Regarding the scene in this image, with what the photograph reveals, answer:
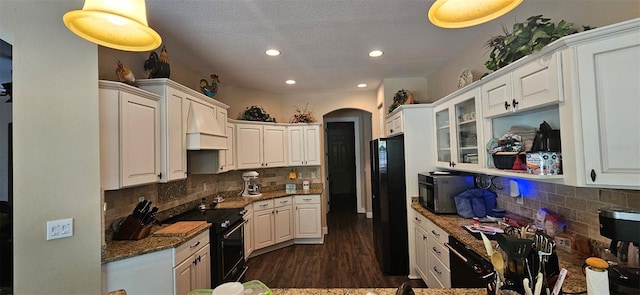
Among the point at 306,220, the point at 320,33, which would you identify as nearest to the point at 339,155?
the point at 306,220

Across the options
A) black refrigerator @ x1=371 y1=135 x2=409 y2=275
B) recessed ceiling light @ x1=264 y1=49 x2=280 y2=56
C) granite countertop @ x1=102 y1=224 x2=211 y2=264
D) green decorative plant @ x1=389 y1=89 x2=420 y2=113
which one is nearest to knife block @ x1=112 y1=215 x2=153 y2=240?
granite countertop @ x1=102 y1=224 x2=211 y2=264

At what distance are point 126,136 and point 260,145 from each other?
235 centimetres

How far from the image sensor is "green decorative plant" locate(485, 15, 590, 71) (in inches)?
55.3

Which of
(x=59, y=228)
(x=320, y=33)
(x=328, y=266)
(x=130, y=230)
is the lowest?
(x=328, y=266)

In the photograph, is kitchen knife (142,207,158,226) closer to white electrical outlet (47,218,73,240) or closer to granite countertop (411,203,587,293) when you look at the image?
white electrical outlet (47,218,73,240)

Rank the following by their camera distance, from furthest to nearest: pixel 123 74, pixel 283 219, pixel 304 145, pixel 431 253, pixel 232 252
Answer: pixel 304 145 < pixel 283 219 < pixel 232 252 < pixel 431 253 < pixel 123 74

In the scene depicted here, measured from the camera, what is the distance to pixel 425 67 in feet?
11.5

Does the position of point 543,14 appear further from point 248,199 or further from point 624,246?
point 248,199

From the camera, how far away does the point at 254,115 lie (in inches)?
166

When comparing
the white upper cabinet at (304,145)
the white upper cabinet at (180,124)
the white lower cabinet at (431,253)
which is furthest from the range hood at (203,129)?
the white lower cabinet at (431,253)

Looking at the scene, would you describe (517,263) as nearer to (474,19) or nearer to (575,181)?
(575,181)

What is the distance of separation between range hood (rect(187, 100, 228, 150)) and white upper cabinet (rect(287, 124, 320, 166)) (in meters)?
1.49

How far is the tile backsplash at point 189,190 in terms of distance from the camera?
212 cm

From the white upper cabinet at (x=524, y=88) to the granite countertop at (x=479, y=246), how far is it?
906 millimetres
